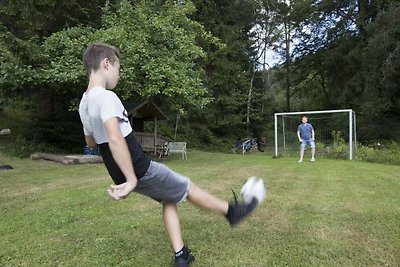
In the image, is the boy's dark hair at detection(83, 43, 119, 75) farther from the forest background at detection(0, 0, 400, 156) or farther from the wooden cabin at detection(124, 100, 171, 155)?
the wooden cabin at detection(124, 100, 171, 155)

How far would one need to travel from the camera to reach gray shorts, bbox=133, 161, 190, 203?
2812 mm

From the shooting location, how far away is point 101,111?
258 centimetres

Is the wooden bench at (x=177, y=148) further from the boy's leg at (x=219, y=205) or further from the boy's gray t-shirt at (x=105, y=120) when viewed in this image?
the boy's gray t-shirt at (x=105, y=120)

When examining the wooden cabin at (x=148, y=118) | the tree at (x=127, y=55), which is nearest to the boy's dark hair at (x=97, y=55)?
the tree at (x=127, y=55)

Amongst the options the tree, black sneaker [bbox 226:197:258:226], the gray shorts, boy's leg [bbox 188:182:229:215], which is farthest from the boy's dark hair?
the tree

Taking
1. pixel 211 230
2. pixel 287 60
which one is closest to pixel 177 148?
pixel 211 230

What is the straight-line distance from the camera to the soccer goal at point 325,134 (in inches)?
647

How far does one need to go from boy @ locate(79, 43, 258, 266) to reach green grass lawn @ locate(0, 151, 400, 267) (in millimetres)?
529

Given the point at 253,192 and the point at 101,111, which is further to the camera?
the point at 253,192

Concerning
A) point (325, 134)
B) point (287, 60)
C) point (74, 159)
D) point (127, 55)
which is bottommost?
point (325, 134)

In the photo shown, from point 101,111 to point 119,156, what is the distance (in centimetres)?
33

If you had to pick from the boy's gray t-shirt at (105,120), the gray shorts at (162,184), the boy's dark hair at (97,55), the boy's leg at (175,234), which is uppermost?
the boy's dark hair at (97,55)

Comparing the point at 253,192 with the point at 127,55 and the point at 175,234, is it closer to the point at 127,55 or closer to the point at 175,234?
the point at 175,234

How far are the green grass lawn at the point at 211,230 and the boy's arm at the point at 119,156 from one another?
1.11 metres
